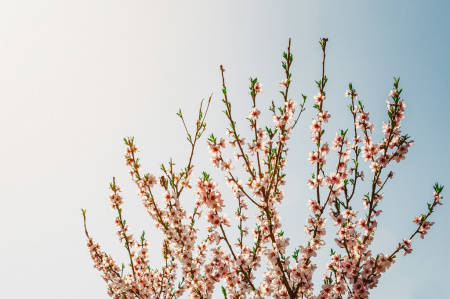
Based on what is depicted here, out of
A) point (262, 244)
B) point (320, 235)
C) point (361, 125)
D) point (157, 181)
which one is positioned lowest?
point (320, 235)

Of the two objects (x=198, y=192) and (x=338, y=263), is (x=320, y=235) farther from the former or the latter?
(x=198, y=192)

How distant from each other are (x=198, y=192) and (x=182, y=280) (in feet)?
9.53

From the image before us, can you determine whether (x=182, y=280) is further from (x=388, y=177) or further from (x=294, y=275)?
(x=388, y=177)

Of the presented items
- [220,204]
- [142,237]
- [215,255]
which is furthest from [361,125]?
[142,237]

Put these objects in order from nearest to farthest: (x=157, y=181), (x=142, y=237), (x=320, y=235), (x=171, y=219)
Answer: (x=320, y=235), (x=171, y=219), (x=157, y=181), (x=142, y=237)

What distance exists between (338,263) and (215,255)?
8.79 feet

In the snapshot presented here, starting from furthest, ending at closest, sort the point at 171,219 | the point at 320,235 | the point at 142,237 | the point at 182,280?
the point at 142,237 < the point at 182,280 < the point at 171,219 < the point at 320,235

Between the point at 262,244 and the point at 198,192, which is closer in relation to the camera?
the point at 198,192

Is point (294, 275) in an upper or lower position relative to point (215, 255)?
lower

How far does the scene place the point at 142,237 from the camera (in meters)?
8.54

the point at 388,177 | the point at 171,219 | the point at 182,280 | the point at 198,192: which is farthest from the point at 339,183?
the point at 182,280

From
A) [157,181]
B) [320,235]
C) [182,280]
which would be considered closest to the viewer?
[320,235]

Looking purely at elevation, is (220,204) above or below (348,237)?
above

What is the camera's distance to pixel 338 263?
6.98 m
